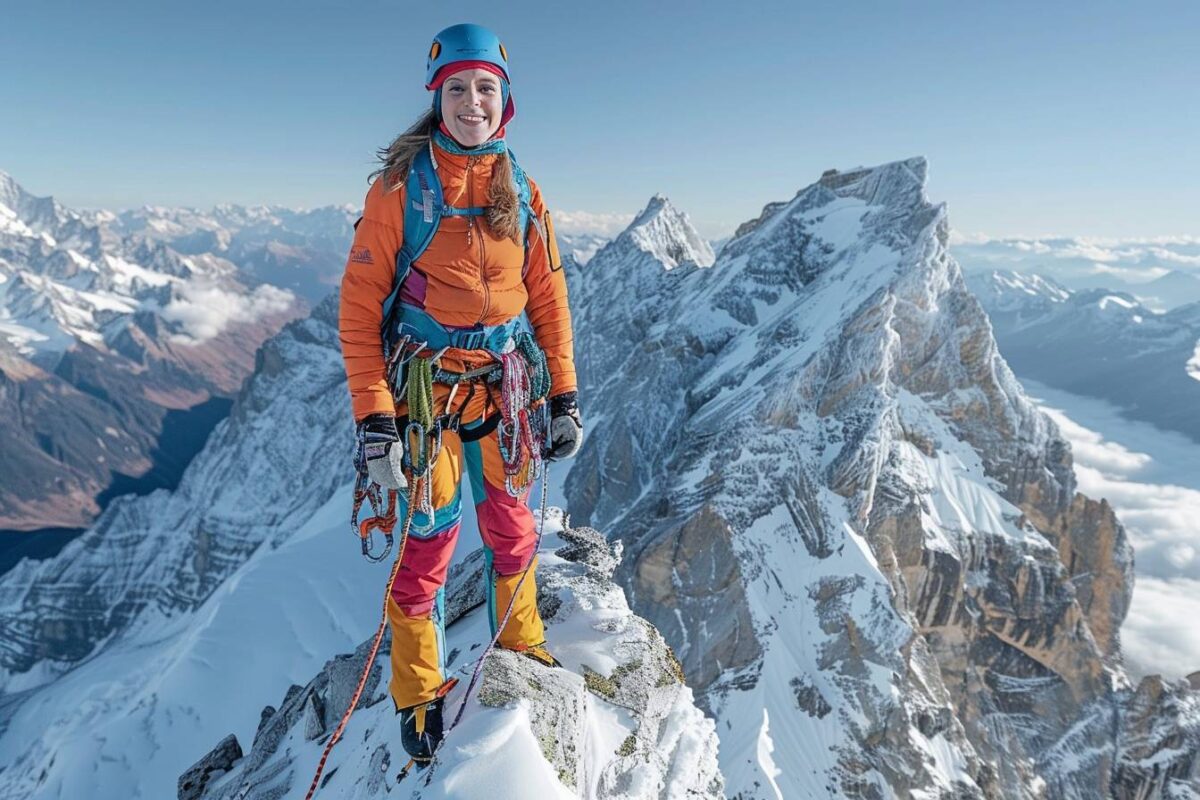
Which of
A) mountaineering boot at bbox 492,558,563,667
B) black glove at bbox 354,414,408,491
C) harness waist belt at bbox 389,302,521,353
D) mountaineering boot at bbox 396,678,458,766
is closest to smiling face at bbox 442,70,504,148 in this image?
harness waist belt at bbox 389,302,521,353

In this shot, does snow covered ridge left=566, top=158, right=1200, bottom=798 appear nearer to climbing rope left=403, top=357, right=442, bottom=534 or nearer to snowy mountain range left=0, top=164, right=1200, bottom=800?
snowy mountain range left=0, top=164, right=1200, bottom=800

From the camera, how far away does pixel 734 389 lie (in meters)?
67.9

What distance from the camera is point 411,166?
18.5 ft

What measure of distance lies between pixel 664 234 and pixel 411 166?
131 m

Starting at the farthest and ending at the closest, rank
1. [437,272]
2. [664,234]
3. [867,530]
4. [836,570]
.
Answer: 1. [664,234]
2. [867,530]
3. [836,570]
4. [437,272]

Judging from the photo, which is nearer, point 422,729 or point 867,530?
point 422,729

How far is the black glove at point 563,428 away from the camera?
22.8ft

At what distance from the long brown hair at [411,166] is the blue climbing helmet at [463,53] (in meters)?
0.25

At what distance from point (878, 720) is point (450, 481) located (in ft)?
195

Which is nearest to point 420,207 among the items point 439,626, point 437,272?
point 437,272

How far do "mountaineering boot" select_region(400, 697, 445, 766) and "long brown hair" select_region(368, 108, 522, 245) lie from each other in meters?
4.70

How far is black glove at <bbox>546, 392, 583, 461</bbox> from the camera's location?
696cm

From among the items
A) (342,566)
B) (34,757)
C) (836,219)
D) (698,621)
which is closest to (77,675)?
(34,757)

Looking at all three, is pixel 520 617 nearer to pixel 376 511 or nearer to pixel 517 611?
pixel 517 611
